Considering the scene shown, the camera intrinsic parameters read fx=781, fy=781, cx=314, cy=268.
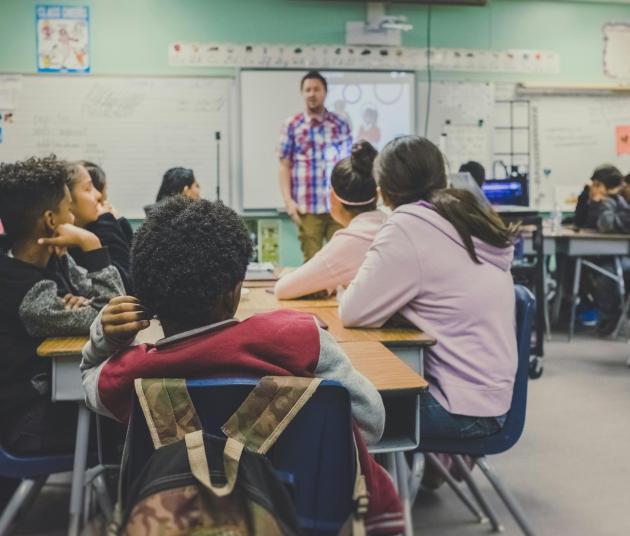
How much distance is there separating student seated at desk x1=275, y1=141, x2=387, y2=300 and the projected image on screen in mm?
3592

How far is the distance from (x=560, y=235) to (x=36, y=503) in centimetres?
406

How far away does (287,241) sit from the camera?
623 centimetres

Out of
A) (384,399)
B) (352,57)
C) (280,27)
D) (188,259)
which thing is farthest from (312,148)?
(188,259)

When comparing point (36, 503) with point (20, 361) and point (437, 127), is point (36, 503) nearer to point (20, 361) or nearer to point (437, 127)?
point (20, 361)

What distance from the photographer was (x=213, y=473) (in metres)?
0.94

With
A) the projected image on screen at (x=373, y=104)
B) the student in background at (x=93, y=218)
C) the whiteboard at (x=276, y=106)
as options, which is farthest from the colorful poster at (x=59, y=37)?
the student in background at (x=93, y=218)

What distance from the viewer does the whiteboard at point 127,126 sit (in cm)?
588

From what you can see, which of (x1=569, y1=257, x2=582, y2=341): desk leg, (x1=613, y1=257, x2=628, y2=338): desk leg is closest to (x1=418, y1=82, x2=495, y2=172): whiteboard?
(x1=569, y1=257, x2=582, y2=341): desk leg

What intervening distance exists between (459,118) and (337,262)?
424 cm

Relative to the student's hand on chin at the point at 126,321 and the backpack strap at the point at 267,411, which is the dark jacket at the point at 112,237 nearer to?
the student's hand on chin at the point at 126,321

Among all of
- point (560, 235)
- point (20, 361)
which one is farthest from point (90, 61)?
point (20, 361)

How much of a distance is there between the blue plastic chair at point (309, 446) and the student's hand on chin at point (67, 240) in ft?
3.56

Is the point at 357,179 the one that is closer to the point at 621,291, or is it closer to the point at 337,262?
the point at 337,262

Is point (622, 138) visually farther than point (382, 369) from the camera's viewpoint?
Yes
